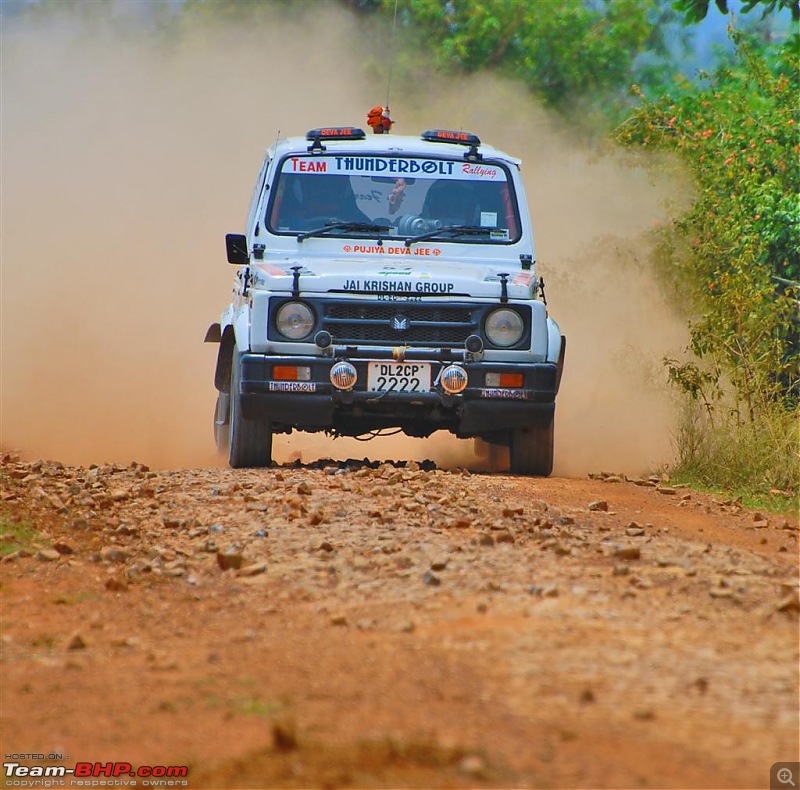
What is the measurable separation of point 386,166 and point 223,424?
7.47ft

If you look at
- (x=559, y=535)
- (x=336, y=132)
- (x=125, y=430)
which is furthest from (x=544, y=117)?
(x=559, y=535)

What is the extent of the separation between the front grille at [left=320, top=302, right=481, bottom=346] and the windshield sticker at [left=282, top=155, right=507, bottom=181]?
1.14 meters

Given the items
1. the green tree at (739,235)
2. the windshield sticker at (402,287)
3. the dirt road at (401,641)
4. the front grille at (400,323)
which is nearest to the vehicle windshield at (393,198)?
the windshield sticker at (402,287)

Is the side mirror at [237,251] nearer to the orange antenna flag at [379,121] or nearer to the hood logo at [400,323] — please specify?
the hood logo at [400,323]

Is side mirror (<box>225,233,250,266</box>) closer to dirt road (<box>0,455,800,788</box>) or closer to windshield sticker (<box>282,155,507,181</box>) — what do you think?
windshield sticker (<box>282,155,507,181</box>)

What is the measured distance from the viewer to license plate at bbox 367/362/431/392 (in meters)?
9.74

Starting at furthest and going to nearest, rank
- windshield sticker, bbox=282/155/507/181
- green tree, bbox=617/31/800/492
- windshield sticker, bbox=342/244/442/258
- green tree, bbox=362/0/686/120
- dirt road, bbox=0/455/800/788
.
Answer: green tree, bbox=362/0/686/120 → green tree, bbox=617/31/800/492 → windshield sticker, bbox=282/155/507/181 → windshield sticker, bbox=342/244/442/258 → dirt road, bbox=0/455/800/788

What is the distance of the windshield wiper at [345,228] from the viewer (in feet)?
33.7

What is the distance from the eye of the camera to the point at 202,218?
20.6m

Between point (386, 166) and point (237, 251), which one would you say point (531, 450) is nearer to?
point (386, 166)

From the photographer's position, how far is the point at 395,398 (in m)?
9.75

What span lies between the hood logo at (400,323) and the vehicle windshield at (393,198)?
753 mm

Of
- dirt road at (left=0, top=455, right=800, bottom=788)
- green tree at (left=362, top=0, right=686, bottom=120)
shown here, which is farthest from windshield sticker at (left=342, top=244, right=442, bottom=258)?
green tree at (left=362, top=0, right=686, bottom=120)

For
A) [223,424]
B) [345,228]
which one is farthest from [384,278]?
[223,424]
